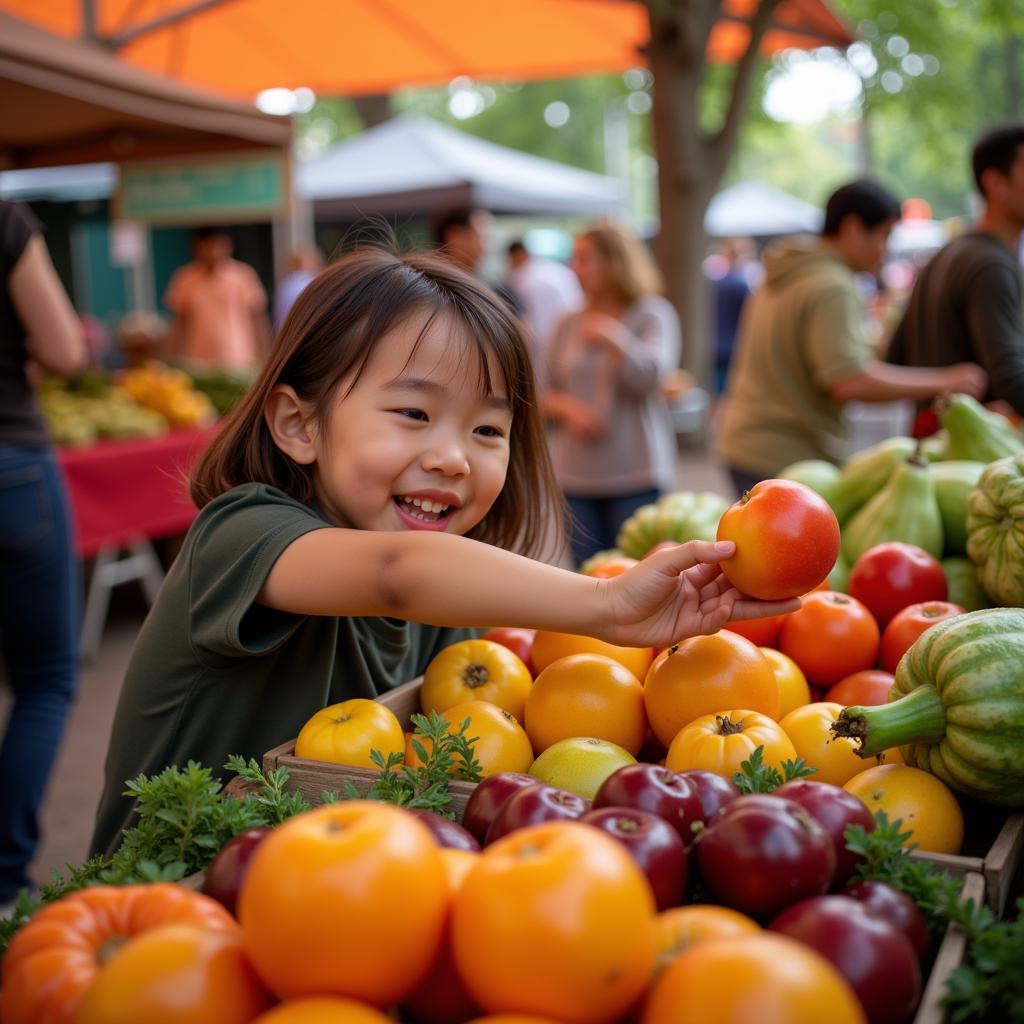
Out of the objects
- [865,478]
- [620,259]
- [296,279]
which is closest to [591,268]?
[620,259]

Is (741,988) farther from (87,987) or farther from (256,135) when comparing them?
(256,135)

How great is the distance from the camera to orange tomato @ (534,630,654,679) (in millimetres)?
1985

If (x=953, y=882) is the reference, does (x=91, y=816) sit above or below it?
below

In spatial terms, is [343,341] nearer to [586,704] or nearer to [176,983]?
[586,704]

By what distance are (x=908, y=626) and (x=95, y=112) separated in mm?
5782

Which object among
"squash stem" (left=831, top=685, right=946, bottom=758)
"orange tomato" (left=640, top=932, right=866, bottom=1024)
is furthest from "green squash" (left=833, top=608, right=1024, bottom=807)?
"orange tomato" (left=640, top=932, right=866, bottom=1024)

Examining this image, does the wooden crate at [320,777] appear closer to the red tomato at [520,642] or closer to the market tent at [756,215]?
the red tomato at [520,642]

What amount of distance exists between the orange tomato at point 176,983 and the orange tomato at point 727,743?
707 millimetres

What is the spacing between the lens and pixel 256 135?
22.0 feet

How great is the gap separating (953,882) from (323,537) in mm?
952

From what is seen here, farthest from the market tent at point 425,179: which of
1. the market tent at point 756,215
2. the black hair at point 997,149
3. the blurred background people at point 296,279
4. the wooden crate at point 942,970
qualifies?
the wooden crate at point 942,970

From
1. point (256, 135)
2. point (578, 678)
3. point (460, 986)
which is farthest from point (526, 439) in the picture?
point (256, 135)

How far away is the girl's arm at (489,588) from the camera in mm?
1551

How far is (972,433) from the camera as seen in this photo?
9.33 ft
